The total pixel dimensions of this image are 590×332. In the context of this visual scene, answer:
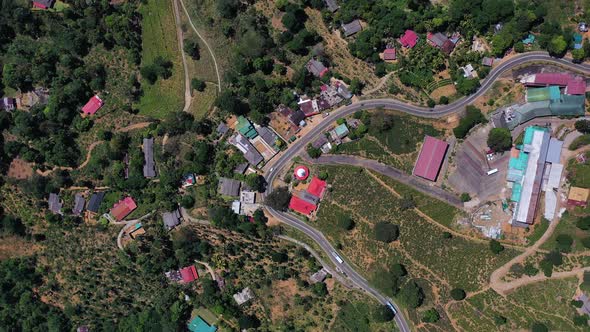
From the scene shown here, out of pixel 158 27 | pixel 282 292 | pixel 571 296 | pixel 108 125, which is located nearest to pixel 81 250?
pixel 108 125

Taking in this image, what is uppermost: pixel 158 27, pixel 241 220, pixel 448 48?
pixel 448 48

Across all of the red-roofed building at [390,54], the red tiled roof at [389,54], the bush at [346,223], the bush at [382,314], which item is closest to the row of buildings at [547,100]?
the red-roofed building at [390,54]

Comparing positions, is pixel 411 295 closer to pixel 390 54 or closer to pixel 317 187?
pixel 317 187

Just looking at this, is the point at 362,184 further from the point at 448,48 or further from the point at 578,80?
the point at 578,80

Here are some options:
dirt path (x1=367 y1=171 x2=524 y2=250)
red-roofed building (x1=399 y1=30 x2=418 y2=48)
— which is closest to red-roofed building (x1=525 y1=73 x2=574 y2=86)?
red-roofed building (x1=399 y1=30 x2=418 y2=48)

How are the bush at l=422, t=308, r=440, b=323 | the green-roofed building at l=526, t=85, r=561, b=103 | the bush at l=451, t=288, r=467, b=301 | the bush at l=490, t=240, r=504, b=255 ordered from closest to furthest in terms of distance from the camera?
1. the bush at l=451, t=288, r=467, b=301
2. the bush at l=490, t=240, r=504, b=255
3. the bush at l=422, t=308, r=440, b=323
4. the green-roofed building at l=526, t=85, r=561, b=103

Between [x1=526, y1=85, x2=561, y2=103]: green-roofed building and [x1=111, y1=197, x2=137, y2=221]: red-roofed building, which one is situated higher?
[x1=526, y1=85, x2=561, y2=103]: green-roofed building

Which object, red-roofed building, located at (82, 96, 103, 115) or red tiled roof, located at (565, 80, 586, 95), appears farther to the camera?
red-roofed building, located at (82, 96, 103, 115)

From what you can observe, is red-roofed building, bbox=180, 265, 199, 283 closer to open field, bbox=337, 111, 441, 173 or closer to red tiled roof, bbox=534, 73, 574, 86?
open field, bbox=337, 111, 441, 173
